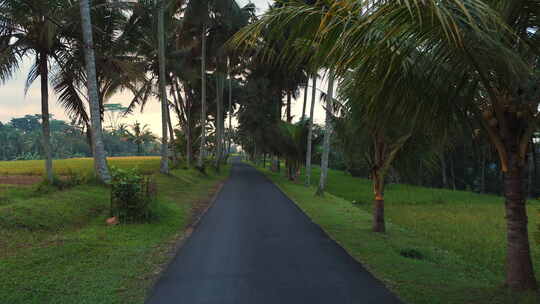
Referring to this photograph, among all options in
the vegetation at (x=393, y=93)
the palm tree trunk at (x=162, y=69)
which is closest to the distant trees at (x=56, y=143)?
the palm tree trunk at (x=162, y=69)

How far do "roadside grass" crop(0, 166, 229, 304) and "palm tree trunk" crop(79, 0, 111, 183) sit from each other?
1.21 meters

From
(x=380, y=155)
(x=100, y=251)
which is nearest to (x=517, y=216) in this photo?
(x=380, y=155)

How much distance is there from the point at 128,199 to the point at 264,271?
468cm

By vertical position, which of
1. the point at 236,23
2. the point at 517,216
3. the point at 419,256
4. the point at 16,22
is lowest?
the point at 419,256

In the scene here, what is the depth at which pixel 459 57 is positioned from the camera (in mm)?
3361

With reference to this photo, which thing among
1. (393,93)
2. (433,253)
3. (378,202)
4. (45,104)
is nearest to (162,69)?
(45,104)

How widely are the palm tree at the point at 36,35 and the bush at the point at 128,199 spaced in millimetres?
3594

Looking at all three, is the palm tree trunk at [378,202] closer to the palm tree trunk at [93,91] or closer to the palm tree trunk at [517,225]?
the palm tree trunk at [517,225]

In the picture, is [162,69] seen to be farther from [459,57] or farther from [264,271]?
[459,57]

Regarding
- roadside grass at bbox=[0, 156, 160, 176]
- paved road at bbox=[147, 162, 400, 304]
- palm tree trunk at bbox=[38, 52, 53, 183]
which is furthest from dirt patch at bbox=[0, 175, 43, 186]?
paved road at bbox=[147, 162, 400, 304]

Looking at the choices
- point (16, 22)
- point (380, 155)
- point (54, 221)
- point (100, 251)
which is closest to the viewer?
point (100, 251)

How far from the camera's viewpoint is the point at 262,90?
27188 mm

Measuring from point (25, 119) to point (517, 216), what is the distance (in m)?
133

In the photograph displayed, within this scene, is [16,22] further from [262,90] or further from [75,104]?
[262,90]
